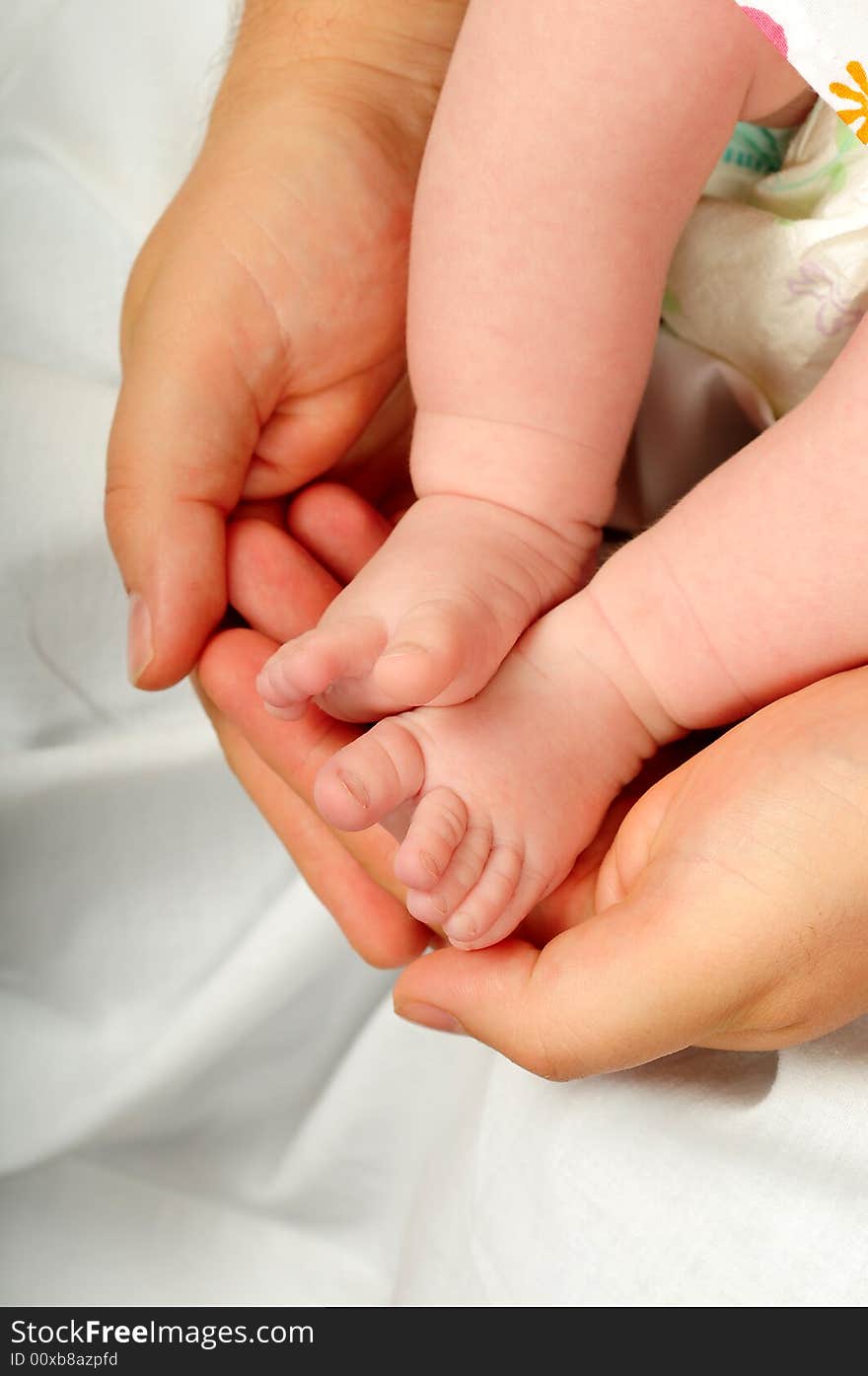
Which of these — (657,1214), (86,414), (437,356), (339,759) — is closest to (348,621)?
(339,759)

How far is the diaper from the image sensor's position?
0.80 meters

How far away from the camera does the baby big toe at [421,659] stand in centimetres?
63

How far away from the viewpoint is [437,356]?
78cm

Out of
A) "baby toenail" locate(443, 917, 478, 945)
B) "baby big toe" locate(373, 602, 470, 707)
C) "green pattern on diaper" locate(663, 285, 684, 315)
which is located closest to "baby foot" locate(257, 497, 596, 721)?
"baby big toe" locate(373, 602, 470, 707)

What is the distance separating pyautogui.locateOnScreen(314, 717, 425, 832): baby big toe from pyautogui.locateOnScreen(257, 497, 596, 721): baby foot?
0.02 m

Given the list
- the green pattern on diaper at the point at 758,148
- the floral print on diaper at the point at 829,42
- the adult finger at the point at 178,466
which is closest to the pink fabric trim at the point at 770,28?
the floral print on diaper at the point at 829,42

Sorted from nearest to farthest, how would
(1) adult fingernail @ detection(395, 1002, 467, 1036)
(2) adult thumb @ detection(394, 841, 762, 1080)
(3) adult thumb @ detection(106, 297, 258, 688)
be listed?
(2) adult thumb @ detection(394, 841, 762, 1080)
(1) adult fingernail @ detection(395, 1002, 467, 1036)
(3) adult thumb @ detection(106, 297, 258, 688)

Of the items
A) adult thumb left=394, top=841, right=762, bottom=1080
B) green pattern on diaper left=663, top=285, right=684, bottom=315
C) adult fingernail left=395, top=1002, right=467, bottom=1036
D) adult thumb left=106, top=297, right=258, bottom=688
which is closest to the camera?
adult thumb left=394, top=841, right=762, bottom=1080

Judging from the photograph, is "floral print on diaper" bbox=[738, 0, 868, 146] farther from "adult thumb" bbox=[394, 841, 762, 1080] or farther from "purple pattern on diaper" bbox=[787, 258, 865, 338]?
"adult thumb" bbox=[394, 841, 762, 1080]

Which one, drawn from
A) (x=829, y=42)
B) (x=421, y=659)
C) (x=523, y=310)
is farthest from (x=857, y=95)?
(x=421, y=659)

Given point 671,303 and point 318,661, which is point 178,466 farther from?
point 671,303

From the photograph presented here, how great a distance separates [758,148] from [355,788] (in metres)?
0.53

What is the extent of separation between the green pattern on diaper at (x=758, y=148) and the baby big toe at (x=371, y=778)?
471 mm
